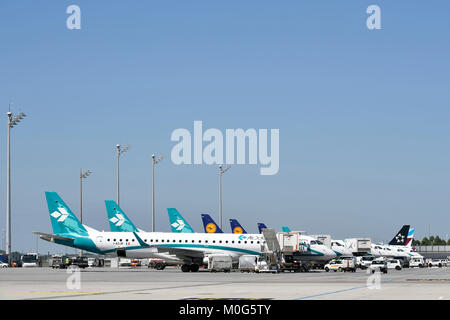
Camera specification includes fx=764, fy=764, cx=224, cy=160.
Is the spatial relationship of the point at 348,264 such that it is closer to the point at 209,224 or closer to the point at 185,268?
the point at 185,268

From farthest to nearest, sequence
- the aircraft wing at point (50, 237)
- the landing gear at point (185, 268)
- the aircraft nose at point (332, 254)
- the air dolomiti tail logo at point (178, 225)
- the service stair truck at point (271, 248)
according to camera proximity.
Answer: the air dolomiti tail logo at point (178, 225) < the aircraft wing at point (50, 237) < the aircraft nose at point (332, 254) < the landing gear at point (185, 268) < the service stair truck at point (271, 248)

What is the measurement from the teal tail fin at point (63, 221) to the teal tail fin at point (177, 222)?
83.4 feet

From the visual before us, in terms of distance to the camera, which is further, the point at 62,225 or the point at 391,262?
the point at 391,262

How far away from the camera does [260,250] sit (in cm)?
8494

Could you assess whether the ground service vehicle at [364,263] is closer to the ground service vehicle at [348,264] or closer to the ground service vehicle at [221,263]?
the ground service vehicle at [348,264]

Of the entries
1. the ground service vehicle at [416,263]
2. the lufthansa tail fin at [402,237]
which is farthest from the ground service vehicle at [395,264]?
the lufthansa tail fin at [402,237]

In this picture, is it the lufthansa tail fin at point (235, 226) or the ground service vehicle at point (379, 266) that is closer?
the ground service vehicle at point (379, 266)

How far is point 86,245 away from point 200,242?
12808 mm

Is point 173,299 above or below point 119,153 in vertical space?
below

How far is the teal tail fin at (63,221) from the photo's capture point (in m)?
87.8
